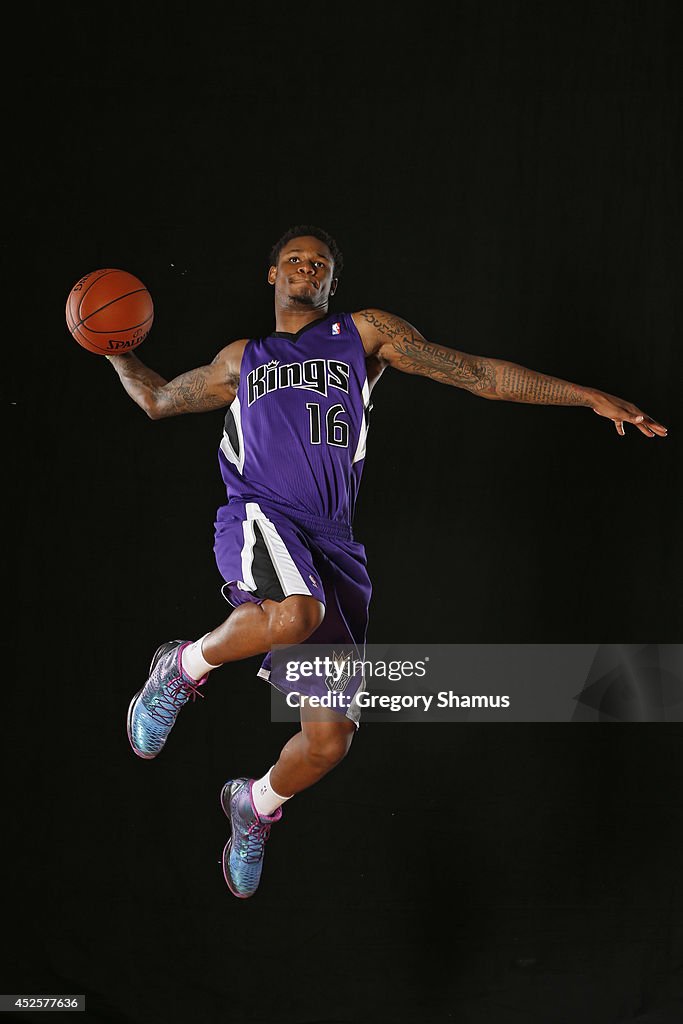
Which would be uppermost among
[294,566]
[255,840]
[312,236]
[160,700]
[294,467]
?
[312,236]

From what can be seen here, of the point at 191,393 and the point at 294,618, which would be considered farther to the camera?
the point at 191,393

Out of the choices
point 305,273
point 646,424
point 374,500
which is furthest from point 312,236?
point 646,424

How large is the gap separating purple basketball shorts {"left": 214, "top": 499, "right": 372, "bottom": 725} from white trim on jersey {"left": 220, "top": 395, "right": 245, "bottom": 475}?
0.34 ft

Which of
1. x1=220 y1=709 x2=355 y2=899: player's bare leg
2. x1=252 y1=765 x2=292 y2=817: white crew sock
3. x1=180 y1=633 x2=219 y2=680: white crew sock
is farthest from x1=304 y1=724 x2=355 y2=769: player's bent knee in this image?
x1=180 y1=633 x2=219 y2=680: white crew sock

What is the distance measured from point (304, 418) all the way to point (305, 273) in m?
0.38

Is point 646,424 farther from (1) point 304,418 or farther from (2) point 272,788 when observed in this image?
(2) point 272,788

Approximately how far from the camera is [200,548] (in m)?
3.32

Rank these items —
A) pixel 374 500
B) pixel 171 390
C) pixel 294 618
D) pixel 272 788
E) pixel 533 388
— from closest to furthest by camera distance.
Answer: pixel 294 618, pixel 533 388, pixel 272 788, pixel 171 390, pixel 374 500

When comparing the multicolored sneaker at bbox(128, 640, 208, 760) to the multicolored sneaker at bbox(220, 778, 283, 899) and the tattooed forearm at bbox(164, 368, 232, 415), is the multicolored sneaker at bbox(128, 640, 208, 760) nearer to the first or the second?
the multicolored sneaker at bbox(220, 778, 283, 899)

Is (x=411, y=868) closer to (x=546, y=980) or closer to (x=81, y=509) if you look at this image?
(x=546, y=980)

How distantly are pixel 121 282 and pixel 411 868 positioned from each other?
184cm

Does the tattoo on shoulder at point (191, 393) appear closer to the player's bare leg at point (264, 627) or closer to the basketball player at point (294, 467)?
the basketball player at point (294, 467)

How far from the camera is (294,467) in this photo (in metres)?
2.70

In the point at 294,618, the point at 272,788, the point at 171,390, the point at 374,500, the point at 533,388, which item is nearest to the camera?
the point at 294,618
